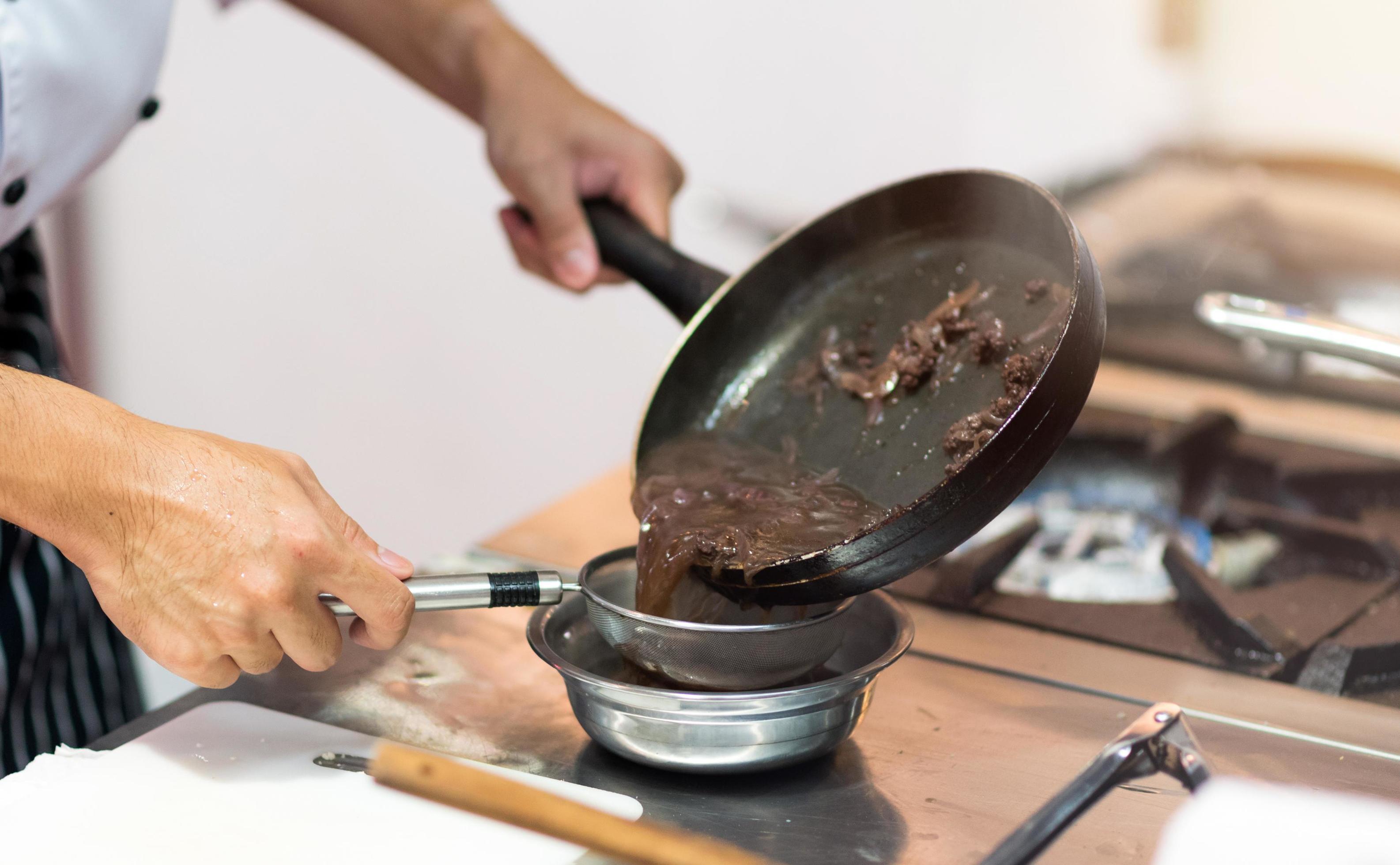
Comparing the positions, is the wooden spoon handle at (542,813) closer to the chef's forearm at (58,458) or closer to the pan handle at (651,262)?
the chef's forearm at (58,458)

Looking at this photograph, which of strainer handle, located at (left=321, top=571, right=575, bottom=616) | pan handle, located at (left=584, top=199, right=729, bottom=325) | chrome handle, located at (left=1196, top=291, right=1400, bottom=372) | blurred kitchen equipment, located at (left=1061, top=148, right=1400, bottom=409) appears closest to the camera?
strainer handle, located at (left=321, top=571, right=575, bottom=616)

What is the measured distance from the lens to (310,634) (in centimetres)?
78

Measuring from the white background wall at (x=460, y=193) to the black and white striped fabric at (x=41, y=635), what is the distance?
132 centimetres

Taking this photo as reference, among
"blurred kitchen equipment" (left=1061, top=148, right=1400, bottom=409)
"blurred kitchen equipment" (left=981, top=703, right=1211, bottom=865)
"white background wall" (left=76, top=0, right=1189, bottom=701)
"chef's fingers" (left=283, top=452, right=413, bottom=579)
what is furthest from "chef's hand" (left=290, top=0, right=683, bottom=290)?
"white background wall" (left=76, top=0, right=1189, bottom=701)

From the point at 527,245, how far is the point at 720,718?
69 centimetres

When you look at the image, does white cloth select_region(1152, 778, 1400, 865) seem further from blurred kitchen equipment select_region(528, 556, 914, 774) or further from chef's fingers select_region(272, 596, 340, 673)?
chef's fingers select_region(272, 596, 340, 673)

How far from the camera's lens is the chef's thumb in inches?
48.3

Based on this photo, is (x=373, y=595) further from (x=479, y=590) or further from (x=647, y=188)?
(x=647, y=188)

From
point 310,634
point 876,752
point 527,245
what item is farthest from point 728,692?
point 527,245

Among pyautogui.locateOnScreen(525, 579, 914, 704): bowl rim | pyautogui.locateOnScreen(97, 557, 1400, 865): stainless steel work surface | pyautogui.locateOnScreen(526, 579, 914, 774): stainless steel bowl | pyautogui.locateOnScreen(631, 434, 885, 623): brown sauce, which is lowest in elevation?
pyautogui.locateOnScreen(97, 557, 1400, 865): stainless steel work surface

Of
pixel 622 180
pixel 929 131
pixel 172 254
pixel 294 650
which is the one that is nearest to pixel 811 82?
pixel 929 131

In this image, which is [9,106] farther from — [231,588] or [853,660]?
[853,660]

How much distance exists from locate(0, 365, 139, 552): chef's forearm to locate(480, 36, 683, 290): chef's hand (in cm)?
55

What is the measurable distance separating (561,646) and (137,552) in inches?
11.7
